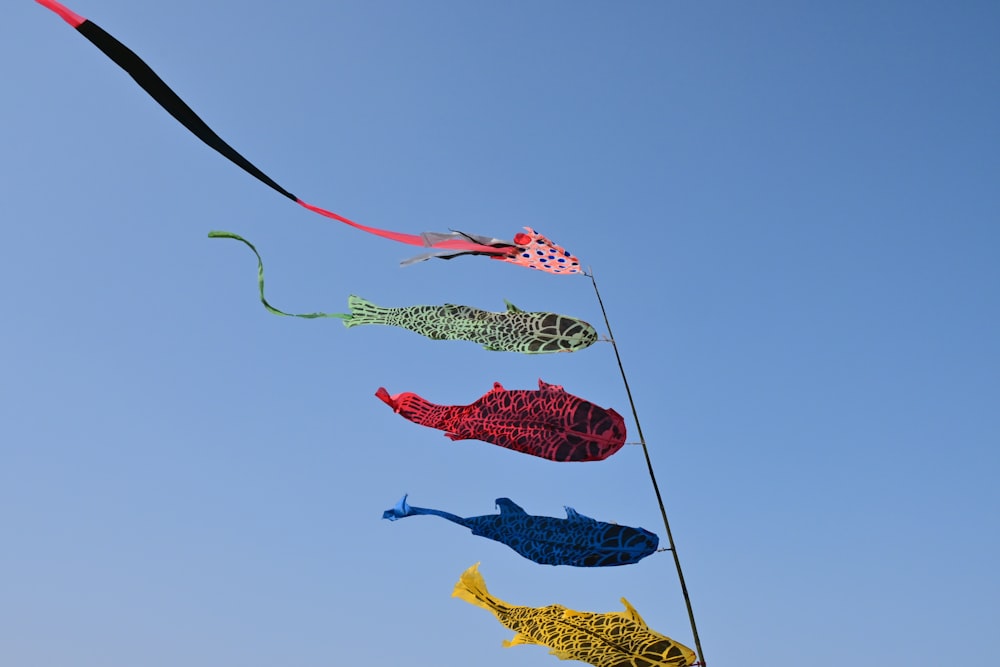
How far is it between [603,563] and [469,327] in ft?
8.03

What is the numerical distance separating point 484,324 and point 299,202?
3260 millimetres

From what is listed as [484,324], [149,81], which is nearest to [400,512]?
[484,324]

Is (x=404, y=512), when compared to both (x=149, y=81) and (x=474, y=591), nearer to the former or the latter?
(x=474, y=591)

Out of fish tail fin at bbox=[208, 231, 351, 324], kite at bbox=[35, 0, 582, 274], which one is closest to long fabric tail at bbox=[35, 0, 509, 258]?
kite at bbox=[35, 0, 582, 274]

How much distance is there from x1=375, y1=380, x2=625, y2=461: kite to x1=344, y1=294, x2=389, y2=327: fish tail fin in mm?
946

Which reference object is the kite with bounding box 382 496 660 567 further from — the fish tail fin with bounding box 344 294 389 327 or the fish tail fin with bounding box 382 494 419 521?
the fish tail fin with bounding box 344 294 389 327

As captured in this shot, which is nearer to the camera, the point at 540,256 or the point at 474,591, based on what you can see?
the point at 474,591

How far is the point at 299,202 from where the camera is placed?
182 inches

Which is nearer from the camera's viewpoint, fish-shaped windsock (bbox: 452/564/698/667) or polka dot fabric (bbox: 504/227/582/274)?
fish-shaped windsock (bbox: 452/564/698/667)

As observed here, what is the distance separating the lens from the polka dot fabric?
317 inches

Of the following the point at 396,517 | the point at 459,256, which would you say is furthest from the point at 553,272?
the point at 396,517

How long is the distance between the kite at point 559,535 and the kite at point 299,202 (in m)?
2.33

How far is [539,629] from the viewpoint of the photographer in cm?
675

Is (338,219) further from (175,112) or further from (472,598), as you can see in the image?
(472,598)
